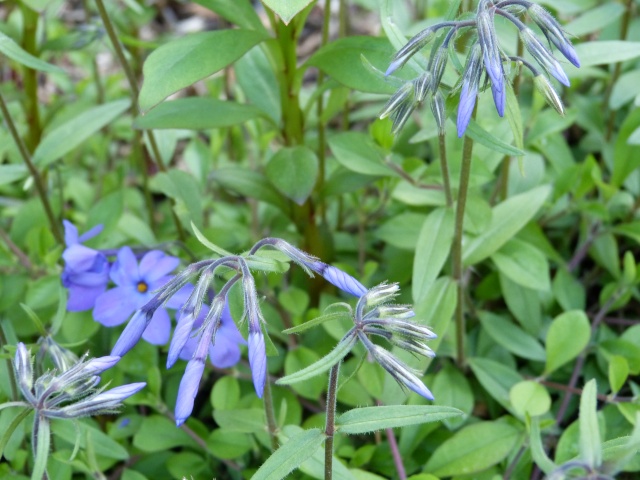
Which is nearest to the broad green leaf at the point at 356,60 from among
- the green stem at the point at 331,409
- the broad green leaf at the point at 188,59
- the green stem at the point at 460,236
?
the broad green leaf at the point at 188,59

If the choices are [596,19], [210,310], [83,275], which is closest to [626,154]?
[596,19]

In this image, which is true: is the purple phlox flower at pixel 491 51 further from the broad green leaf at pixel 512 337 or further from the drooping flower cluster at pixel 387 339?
the broad green leaf at pixel 512 337

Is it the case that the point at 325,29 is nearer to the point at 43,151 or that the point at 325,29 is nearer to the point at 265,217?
the point at 265,217

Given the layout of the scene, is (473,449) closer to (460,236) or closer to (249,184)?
(460,236)

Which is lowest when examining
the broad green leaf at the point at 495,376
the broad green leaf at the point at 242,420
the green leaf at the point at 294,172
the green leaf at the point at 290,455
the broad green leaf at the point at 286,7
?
the broad green leaf at the point at 495,376

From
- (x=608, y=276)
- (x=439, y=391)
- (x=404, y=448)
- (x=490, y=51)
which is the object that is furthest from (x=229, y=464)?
(x=608, y=276)

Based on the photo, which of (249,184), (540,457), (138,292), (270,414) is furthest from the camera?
(249,184)

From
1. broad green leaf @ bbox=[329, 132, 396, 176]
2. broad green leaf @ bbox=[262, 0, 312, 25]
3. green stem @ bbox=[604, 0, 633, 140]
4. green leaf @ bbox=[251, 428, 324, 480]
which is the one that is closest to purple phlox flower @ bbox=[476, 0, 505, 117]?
broad green leaf @ bbox=[262, 0, 312, 25]
